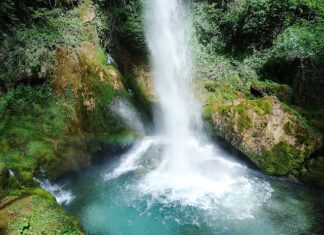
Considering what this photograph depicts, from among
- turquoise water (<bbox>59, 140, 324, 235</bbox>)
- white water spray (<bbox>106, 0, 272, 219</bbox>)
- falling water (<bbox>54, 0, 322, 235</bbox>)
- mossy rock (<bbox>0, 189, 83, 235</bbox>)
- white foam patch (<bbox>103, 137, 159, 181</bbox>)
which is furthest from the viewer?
white foam patch (<bbox>103, 137, 159, 181</bbox>)

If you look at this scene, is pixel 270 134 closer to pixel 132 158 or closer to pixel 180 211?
pixel 180 211

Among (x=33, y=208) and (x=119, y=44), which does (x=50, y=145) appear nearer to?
(x=33, y=208)

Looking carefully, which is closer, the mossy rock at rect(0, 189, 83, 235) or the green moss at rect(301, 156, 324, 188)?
the mossy rock at rect(0, 189, 83, 235)

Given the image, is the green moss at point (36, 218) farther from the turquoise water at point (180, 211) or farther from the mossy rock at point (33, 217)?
the turquoise water at point (180, 211)

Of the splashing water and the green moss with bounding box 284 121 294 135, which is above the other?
the green moss with bounding box 284 121 294 135

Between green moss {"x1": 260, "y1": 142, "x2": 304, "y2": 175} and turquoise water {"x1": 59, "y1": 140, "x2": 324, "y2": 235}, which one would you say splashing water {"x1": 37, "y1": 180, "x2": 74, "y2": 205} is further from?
green moss {"x1": 260, "y1": 142, "x2": 304, "y2": 175}

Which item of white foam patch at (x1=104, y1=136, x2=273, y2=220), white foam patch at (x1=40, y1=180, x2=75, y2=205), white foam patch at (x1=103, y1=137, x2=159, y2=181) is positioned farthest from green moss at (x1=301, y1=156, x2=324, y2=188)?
white foam patch at (x1=40, y1=180, x2=75, y2=205)

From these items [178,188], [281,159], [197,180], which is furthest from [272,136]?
[178,188]

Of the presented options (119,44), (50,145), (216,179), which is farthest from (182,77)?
(50,145)
